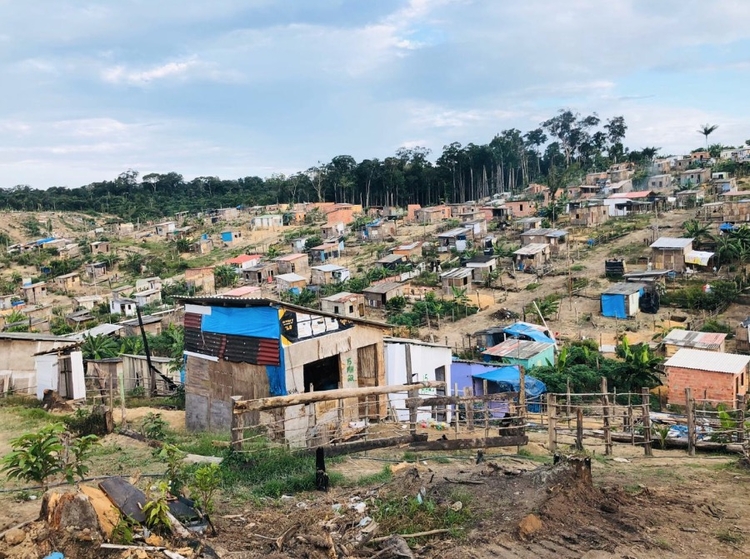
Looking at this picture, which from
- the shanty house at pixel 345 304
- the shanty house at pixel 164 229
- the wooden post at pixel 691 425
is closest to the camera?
the wooden post at pixel 691 425

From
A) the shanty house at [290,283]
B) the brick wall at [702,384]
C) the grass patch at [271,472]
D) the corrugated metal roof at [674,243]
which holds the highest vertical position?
the corrugated metal roof at [674,243]

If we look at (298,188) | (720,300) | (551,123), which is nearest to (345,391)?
(720,300)

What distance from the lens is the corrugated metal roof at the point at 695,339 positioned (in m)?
22.9

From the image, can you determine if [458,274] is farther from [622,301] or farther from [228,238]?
[228,238]

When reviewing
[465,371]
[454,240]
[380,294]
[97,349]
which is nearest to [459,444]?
[465,371]

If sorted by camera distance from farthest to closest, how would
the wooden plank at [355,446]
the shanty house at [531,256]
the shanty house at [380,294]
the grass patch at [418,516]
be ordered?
the shanty house at [531,256] < the shanty house at [380,294] < the wooden plank at [355,446] < the grass patch at [418,516]

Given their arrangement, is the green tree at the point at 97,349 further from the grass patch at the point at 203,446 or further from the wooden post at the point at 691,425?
the wooden post at the point at 691,425

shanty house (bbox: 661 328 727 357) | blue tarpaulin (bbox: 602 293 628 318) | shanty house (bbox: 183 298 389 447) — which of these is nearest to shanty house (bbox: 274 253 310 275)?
blue tarpaulin (bbox: 602 293 628 318)

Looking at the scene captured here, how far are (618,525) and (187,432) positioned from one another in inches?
366

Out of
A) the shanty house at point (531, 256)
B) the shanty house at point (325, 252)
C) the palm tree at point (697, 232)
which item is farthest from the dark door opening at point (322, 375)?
the shanty house at point (325, 252)

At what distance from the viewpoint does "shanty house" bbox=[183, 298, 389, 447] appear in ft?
38.1

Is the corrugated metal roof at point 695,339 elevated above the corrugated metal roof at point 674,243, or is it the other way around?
the corrugated metal roof at point 674,243

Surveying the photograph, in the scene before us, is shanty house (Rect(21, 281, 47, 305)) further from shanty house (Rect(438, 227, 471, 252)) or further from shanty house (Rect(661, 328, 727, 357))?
shanty house (Rect(661, 328, 727, 357))

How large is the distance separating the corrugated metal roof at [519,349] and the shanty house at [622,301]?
28.7ft
